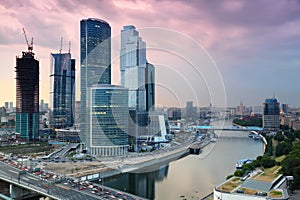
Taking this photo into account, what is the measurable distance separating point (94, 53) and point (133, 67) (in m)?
2.93

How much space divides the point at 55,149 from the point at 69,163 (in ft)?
13.3

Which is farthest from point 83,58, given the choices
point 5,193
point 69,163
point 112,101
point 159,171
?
point 5,193

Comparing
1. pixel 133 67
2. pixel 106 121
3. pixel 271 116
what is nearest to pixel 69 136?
pixel 106 121

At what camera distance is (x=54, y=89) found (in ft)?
70.5

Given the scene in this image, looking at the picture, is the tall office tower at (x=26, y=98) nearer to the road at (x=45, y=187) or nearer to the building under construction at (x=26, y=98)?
the building under construction at (x=26, y=98)

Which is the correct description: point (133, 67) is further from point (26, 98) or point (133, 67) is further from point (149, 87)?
point (26, 98)

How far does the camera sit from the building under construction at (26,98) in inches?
639

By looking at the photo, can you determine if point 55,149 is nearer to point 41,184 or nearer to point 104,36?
point 41,184

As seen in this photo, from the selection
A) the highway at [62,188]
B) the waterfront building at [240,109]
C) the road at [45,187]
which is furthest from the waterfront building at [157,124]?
the waterfront building at [240,109]

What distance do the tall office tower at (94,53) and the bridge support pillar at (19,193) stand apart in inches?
476

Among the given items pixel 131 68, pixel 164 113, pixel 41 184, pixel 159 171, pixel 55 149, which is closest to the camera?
pixel 41 184

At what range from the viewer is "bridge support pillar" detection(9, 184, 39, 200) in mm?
6430

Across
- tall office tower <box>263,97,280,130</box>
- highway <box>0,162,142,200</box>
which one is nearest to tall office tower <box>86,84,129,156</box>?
highway <box>0,162,142,200</box>

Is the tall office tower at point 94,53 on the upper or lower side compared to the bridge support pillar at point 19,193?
upper
